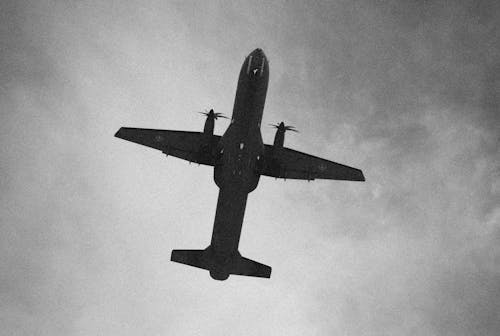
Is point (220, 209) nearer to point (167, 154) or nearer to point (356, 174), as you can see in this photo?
point (167, 154)

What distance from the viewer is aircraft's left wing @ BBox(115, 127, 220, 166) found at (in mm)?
39812

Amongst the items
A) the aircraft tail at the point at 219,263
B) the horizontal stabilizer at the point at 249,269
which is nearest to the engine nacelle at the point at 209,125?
the aircraft tail at the point at 219,263

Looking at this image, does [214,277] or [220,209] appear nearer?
[220,209]

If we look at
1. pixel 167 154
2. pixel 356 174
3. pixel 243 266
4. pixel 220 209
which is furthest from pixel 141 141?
pixel 356 174

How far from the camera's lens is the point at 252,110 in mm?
35812

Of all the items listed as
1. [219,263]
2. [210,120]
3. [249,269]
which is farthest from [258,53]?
[249,269]

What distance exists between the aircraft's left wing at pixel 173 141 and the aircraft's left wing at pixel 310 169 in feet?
19.4

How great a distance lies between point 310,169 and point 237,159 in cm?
809

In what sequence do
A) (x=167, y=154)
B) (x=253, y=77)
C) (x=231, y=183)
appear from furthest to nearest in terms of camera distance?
(x=167, y=154) < (x=231, y=183) < (x=253, y=77)

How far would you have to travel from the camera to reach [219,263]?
41.2 meters

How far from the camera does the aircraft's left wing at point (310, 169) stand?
41156 mm

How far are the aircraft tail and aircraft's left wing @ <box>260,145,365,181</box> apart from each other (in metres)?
8.56

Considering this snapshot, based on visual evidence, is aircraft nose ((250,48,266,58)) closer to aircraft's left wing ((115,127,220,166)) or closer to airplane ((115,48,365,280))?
airplane ((115,48,365,280))

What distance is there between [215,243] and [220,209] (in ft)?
11.7
